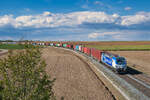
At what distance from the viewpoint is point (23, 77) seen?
1010cm

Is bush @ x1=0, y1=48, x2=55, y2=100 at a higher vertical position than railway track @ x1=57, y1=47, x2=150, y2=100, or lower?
higher

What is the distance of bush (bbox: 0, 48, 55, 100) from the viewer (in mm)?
9305

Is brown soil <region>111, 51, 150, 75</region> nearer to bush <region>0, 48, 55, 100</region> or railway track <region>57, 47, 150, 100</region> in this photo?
railway track <region>57, 47, 150, 100</region>

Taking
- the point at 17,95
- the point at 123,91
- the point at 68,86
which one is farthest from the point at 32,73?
the point at 68,86

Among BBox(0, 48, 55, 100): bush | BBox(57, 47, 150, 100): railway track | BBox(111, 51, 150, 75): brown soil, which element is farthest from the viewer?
BBox(111, 51, 150, 75): brown soil

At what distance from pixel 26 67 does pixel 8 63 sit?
94cm

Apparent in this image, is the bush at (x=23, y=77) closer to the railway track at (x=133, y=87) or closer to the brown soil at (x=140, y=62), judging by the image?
the railway track at (x=133, y=87)

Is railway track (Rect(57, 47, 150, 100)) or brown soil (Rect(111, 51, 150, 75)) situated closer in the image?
railway track (Rect(57, 47, 150, 100))

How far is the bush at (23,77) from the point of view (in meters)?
9.30

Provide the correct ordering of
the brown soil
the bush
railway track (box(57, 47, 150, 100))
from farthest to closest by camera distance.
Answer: the brown soil
railway track (box(57, 47, 150, 100))
the bush

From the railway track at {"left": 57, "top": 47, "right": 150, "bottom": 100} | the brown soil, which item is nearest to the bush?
the railway track at {"left": 57, "top": 47, "right": 150, "bottom": 100}

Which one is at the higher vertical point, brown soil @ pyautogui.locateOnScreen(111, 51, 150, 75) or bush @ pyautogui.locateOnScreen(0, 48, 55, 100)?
bush @ pyautogui.locateOnScreen(0, 48, 55, 100)

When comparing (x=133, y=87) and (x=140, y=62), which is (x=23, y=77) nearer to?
(x=133, y=87)

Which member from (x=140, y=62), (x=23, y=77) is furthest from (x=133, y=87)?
(x=140, y=62)
